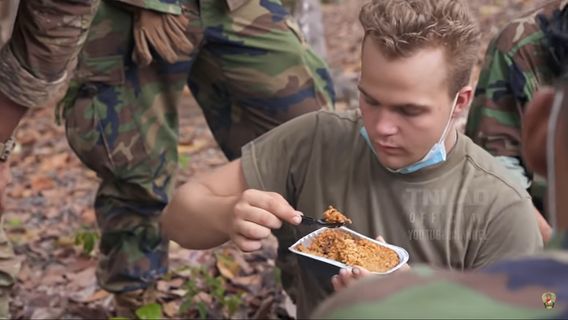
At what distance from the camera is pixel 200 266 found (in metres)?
4.63

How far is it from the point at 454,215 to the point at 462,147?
0.66 feet

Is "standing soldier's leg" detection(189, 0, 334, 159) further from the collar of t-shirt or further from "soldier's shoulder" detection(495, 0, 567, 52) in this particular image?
the collar of t-shirt

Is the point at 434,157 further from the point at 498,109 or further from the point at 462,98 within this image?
the point at 498,109

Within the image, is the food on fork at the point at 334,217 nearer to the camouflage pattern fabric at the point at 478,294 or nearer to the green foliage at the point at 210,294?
the camouflage pattern fabric at the point at 478,294

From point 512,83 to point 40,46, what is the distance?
1639 millimetres

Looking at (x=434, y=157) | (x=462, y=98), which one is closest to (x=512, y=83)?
(x=462, y=98)

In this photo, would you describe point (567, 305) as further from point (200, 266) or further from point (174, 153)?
point (200, 266)

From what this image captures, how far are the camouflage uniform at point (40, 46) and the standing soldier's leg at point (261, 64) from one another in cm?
69

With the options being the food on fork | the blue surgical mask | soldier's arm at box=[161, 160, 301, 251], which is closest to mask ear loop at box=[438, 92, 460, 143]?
the blue surgical mask

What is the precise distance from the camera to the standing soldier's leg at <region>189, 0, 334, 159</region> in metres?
3.67

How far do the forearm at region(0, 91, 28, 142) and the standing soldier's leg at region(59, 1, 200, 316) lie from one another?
606mm

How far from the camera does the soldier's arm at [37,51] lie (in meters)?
3.01

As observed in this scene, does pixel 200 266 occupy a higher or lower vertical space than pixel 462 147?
lower

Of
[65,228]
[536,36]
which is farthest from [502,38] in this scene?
[65,228]
